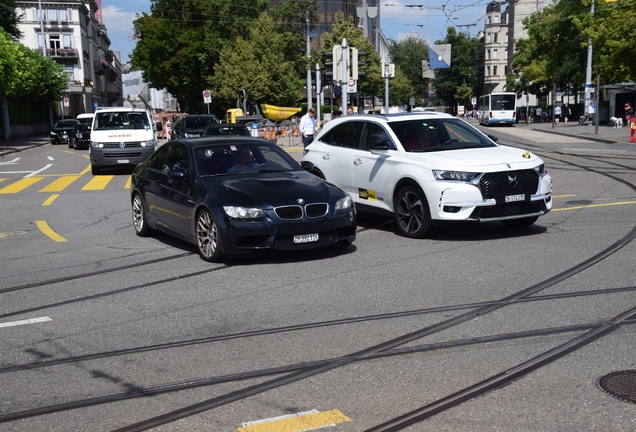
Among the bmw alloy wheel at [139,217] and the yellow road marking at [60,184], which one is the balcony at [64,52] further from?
the bmw alloy wheel at [139,217]

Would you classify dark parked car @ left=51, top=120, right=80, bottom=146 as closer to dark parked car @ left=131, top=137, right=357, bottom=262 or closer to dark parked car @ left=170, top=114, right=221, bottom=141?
dark parked car @ left=170, top=114, right=221, bottom=141

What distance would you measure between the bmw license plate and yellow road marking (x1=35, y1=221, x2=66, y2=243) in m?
4.16

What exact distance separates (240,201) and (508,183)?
3502 mm

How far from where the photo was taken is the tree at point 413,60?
138m

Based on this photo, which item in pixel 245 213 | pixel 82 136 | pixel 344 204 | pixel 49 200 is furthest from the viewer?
pixel 82 136

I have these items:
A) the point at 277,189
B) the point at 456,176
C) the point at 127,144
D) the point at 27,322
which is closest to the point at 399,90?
the point at 127,144

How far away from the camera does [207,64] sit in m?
75.2

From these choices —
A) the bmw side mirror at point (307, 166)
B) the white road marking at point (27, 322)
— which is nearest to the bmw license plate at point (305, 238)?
the bmw side mirror at point (307, 166)

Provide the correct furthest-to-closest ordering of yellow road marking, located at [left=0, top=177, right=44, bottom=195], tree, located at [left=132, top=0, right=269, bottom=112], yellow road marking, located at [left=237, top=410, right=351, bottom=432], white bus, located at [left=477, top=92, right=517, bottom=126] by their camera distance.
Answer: tree, located at [left=132, top=0, right=269, bottom=112] < white bus, located at [left=477, top=92, right=517, bottom=126] < yellow road marking, located at [left=0, top=177, right=44, bottom=195] < yellow road marking, located at [left=237, top=410, right=351, bottom=432]

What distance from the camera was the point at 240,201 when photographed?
895 cm

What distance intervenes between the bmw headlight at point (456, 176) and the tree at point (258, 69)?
5913cm

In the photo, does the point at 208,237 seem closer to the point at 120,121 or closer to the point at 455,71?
the point at 120,121

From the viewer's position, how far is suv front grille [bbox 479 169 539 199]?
9.92 meters

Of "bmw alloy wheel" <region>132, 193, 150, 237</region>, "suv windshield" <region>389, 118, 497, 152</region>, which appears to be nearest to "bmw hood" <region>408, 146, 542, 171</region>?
"suv windshield" <region>389, 118, 497, 152</region>
